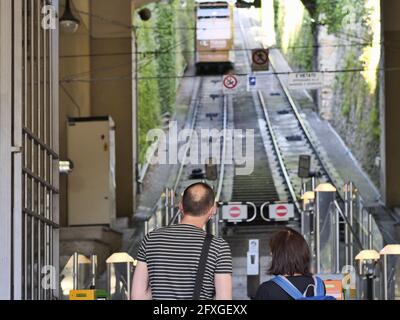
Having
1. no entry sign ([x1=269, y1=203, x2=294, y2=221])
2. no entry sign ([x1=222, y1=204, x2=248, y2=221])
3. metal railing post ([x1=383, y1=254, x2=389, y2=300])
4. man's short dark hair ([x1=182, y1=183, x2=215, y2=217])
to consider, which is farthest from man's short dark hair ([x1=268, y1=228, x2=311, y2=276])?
no entry sign ([x1=269, y1=203, x2=294, y2=221])

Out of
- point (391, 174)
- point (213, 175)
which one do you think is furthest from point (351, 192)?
point (213, 175)

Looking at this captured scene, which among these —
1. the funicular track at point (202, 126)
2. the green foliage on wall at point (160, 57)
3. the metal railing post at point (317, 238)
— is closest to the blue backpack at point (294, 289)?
the metal railing post at point (317, 238)

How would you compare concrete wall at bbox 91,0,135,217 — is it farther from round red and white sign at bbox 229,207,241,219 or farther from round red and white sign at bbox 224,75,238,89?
round red and white sign at bbox 224,75,238,89

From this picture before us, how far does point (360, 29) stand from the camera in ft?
68.1

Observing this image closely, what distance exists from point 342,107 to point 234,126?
258cm

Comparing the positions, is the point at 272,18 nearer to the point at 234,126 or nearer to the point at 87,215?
the point at 234,126

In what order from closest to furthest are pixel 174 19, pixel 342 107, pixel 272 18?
pixel 342 107, pixel 174 19, pixel 272 18

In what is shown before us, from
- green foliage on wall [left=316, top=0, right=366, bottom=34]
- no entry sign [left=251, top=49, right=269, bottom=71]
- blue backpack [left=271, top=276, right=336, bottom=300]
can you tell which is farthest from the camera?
green foliage on wall [left=316, top=0, right=366, bottom=34]

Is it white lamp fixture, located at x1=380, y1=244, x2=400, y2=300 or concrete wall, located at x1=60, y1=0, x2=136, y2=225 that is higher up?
concrete wall, located at x1=60, y1=0, x2=136, y2=225

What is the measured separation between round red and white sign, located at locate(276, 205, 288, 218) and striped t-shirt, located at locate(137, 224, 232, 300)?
430 inches

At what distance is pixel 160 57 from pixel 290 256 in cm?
1971

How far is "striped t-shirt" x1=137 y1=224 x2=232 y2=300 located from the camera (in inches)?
155

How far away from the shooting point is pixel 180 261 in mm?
3953

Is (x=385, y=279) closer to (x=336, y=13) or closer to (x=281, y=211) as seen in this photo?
(x=281, y=211)
